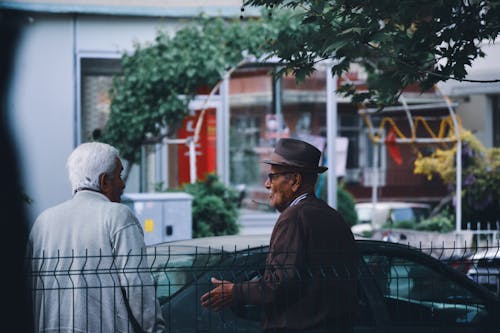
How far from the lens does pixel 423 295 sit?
6.04 metres

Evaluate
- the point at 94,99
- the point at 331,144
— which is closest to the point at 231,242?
the point at 331,144

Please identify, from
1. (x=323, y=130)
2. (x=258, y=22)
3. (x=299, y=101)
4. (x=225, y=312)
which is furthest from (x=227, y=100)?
(x=225, y=312)

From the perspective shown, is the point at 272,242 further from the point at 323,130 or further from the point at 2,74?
the point at 323,130

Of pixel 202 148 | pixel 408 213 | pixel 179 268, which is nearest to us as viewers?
pixel 179 268

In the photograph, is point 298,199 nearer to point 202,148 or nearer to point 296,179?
point 296,179

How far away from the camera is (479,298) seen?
6254 millimetres

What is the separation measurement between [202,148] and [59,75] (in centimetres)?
288

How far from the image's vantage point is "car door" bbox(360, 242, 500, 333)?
560 centimetres

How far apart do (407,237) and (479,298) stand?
373 inches

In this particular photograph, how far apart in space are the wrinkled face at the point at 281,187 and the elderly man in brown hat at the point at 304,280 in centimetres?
13

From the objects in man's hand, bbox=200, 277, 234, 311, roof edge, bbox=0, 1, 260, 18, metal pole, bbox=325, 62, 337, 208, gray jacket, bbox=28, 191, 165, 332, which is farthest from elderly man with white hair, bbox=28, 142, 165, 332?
roof edge, bbox=0, 1, 260, 18

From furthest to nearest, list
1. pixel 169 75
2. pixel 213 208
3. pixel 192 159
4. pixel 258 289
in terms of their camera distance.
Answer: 1. pixel 192 159
2. pixel 213 208
3. pixel 169 75
4. pixel 258 289

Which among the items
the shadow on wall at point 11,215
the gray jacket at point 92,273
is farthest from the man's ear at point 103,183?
the shadow on wall at point 11,215

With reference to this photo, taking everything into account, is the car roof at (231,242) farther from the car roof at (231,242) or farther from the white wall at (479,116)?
the white wall at (479,116)
